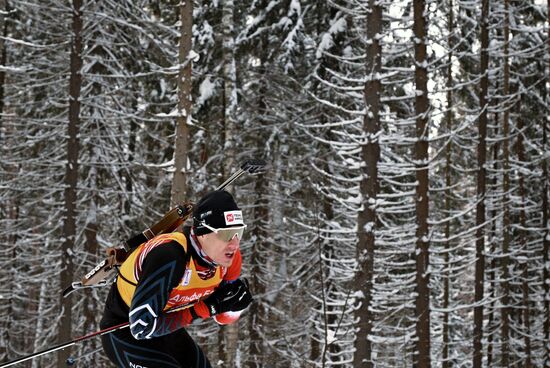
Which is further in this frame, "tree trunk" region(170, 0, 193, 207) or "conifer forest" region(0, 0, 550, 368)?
"conifer forest" region(0, 0, 550, 368)

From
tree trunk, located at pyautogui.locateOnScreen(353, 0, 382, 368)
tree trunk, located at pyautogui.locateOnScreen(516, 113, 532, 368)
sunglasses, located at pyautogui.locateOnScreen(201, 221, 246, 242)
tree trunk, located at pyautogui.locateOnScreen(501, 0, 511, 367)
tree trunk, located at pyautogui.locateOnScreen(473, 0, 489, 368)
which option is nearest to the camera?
sunglasses, located at pyautogui.locateOnScreen(201, 221, 246, 242)

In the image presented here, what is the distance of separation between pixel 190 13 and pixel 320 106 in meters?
7.09

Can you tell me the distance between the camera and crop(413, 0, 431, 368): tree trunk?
13109 millimetres

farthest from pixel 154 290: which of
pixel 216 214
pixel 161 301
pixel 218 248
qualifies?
pixel 216 214

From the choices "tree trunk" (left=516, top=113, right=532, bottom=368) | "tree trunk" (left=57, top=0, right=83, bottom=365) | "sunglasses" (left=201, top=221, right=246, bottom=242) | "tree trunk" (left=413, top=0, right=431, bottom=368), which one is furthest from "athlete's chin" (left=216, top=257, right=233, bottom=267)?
"tree trunk" (left=516, top=113, right=532, bottom=368)

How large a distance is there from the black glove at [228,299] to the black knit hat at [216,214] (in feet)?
2.09

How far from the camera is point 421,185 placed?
13.3 metres

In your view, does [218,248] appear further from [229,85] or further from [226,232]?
[229,85]

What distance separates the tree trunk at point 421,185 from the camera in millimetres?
13109

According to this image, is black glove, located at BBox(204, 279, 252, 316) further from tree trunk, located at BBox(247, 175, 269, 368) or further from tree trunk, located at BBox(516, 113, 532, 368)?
tree trunk, located at BBox(516, 113, 532, 368)

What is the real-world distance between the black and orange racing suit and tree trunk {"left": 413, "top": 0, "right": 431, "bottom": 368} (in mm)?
9571

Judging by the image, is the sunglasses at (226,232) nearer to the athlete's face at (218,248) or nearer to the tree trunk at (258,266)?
the athlete's face at (218,248)

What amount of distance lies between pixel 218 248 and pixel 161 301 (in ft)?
1.54

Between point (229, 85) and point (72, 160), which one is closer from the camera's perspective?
point (72, 160)
